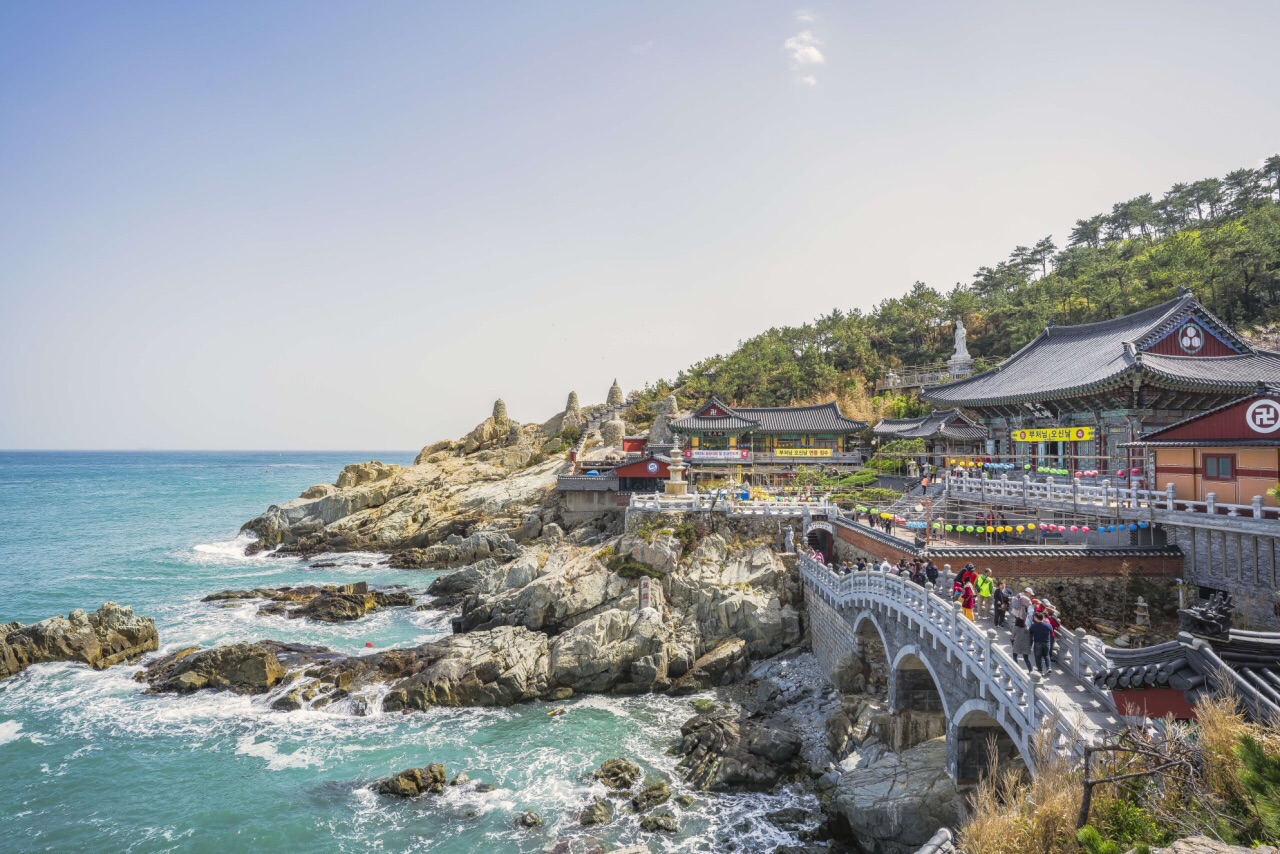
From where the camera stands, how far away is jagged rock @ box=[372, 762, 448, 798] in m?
20.9

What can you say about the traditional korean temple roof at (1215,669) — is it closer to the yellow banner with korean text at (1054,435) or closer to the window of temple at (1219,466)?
the window of temple at (1219,466)

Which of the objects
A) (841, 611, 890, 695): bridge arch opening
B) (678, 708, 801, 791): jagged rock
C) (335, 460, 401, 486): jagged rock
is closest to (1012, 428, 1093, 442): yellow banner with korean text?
(841, 611, 890, 695): bridge arch opening

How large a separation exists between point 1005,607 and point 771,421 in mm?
35918

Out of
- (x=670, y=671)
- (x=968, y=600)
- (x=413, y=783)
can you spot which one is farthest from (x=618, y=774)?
(x=968, y=600)

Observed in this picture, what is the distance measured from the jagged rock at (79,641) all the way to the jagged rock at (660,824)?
27808 mm

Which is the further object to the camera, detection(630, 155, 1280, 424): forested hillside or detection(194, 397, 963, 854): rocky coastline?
detection(630, 155, 1280, 424): forested hillside

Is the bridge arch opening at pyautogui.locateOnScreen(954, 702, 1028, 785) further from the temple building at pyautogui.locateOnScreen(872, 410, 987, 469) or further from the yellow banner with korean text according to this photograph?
the temple building at pyautogui.locateOnScreen(872, 410, 987, 469)

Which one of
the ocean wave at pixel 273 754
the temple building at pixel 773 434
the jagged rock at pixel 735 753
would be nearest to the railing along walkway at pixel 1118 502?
the jagged rock at pixel 735 753

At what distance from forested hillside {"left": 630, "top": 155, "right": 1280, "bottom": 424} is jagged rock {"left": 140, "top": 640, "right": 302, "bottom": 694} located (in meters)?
47.9

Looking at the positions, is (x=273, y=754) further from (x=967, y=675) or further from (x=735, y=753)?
(x=967, y=675)

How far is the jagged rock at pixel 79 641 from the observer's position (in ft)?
102

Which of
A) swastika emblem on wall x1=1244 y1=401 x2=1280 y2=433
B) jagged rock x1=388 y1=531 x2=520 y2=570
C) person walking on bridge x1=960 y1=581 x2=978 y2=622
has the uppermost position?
swastika emblem on wall x1=1244 y1=401 x2=1280 y2=433

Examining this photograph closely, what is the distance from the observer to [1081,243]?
8338 cm

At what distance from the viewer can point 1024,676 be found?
42.7 ft
